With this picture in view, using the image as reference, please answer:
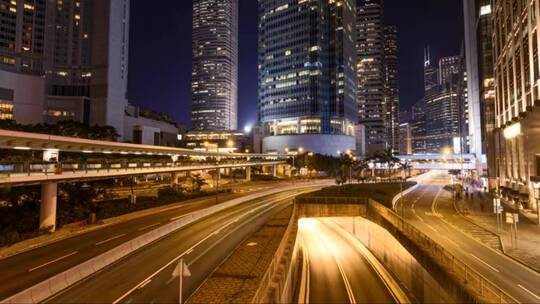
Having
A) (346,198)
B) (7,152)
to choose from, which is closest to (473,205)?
(346,198)

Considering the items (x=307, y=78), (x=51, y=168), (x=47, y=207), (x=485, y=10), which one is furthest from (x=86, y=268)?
(x=307, y=78)

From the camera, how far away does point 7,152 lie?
3416 centimetres

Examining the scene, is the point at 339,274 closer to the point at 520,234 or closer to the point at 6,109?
the point at 520,234

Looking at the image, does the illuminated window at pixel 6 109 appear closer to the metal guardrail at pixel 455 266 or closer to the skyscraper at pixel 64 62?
the skyscraper at pixel 64 62

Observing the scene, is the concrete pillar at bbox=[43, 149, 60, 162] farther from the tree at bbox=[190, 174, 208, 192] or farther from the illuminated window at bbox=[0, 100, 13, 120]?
the illuminated window at bbox=[0, 100, 13, 120]

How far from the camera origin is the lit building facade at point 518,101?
4059 centimetres

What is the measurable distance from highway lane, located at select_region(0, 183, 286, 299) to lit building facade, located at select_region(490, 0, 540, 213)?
47653 mm

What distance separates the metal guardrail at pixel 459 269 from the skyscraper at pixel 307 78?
116 metres

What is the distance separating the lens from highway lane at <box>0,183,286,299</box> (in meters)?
17.3

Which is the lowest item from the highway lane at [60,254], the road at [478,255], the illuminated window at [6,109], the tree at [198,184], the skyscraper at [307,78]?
the road at [478,255]

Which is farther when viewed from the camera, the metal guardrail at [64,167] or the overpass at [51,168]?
the overpass at [51,168]

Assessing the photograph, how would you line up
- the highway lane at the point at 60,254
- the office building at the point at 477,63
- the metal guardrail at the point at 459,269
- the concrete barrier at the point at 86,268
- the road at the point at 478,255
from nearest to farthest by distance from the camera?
the concrete barrier at the point at 86,268, the metal guardrail at the point at 459,269, the highway lane at the point at 60,254, the road at the point at 478,255, the office building at the point at 477,63

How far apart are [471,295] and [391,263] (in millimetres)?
18151

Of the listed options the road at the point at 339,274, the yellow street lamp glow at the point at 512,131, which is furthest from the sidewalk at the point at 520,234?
the yellow street lamp glow at the point at 512,131
